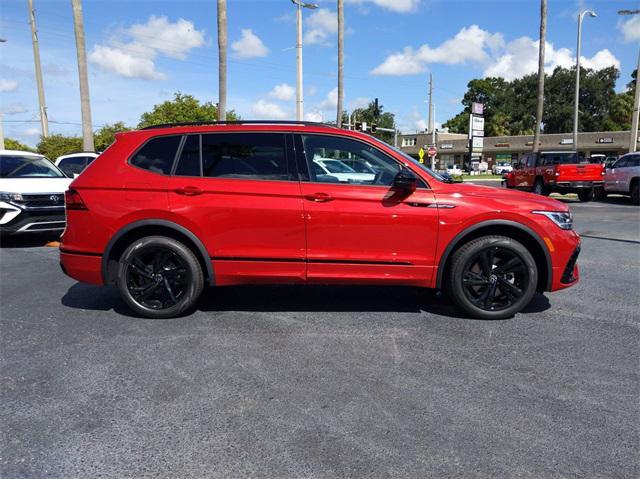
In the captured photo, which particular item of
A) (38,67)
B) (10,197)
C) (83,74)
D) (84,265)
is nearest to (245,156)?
(84,265)

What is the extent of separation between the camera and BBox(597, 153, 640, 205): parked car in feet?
54.4

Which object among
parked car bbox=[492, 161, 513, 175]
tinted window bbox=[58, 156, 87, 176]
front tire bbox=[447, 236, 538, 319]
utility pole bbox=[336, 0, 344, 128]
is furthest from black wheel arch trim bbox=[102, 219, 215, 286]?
parked car bbox=[492, 161, 513, 175]

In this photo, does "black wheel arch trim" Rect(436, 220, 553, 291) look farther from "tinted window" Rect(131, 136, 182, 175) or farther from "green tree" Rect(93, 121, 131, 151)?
"green tree" Rect(93, 121, 131, 151)

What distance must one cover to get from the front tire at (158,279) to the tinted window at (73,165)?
9.22 m

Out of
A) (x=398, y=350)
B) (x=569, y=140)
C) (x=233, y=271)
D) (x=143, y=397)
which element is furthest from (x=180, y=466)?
(x=569, y=140)

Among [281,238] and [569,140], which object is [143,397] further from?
[569,140]

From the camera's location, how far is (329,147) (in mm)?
4664

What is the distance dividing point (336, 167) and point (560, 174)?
15245mm

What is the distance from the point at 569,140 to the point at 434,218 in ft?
203

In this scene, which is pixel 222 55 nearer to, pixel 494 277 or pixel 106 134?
pixel 494 277

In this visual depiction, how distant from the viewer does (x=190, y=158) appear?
4691 millimetres

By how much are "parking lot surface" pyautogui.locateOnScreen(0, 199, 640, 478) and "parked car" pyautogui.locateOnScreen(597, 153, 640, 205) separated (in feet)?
44.0

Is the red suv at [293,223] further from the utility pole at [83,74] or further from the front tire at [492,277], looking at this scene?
the utility pole at [83,74]

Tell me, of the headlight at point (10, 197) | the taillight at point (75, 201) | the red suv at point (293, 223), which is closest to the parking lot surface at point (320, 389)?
the red suv at point (293, 223)
